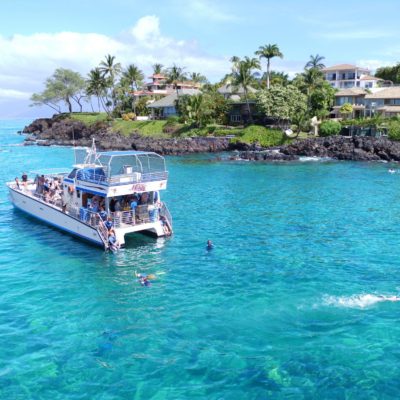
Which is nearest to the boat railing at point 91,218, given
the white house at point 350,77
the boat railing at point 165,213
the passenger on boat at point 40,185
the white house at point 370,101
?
the boat railing at point 165,213

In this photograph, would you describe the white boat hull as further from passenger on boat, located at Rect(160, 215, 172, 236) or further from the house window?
the house window

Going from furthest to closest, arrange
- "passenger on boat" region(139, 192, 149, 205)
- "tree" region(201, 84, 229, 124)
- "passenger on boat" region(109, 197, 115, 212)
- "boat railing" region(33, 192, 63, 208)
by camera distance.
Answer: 1. "tree" region(201, 84, 229, 124)
2. "boat railing" region(33, 192, 63, 208)
3. "passenger on boat" region(139, 192, 149, 205)
4. "passenger on boat" region(109, 197, 115, 212)

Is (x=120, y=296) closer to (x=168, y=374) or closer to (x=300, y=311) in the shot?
(x=168, y=374)

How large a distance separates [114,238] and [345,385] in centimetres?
1709

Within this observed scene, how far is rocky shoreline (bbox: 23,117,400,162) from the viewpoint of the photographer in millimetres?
73812

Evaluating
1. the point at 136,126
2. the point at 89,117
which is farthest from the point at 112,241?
the point at 89,117

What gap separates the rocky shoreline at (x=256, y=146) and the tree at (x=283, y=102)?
766 centimetres

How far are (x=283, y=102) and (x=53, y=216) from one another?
209ft

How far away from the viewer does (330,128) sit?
85000 millimetres

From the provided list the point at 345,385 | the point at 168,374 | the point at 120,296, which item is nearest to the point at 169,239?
the point at 120,296

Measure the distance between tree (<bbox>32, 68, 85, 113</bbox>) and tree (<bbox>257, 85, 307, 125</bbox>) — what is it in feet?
261

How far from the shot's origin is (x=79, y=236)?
30.5 metres

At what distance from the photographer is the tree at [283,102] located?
3391 inches

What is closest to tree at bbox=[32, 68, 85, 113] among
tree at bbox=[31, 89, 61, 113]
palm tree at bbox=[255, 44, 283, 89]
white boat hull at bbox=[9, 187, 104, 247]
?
tree at bbox=[31, 89, 61, 113]
